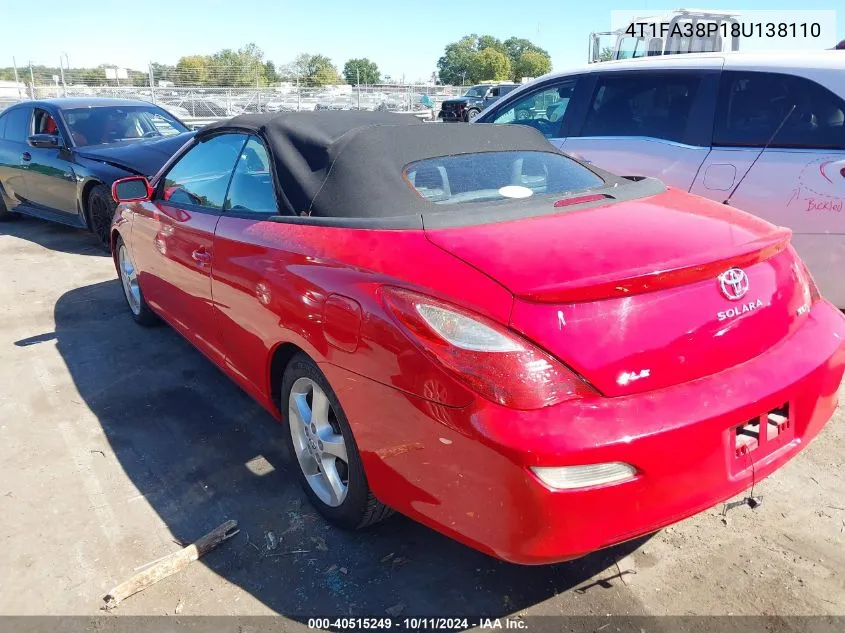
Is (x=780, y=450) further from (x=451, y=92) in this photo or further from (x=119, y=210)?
(x=451, y=92)

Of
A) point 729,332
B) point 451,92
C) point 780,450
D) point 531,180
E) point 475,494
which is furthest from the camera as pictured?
point 451,92

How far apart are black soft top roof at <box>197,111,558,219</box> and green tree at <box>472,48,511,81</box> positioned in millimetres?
111563

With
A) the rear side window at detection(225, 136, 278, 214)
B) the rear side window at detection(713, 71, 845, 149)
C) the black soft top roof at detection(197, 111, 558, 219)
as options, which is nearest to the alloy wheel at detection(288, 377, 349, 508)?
the black soft top roof at detection(197, 111, 558, 219)

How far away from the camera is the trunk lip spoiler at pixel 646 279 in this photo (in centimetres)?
181

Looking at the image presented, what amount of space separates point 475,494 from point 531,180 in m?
1.50

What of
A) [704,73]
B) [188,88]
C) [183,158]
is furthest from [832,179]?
[188,88]

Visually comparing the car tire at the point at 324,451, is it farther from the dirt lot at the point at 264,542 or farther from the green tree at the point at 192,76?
the green tree at the point at 192,76

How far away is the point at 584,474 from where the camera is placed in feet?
5.76

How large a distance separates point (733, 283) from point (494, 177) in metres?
1.09

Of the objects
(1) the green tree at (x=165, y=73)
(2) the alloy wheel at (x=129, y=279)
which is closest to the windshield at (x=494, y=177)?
(2) the alloy wheel at (x=129, y=279)

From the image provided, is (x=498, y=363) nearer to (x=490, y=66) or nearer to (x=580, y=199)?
(x=580, y=199)

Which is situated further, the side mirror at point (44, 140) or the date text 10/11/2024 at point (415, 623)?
the side mirror at point (44, 140)

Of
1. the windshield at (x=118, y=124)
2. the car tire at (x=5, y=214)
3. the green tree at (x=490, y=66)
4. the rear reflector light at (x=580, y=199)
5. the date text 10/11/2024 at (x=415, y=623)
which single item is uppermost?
the green tree at (x=490, y=66)

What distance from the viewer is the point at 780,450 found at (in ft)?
6.95
